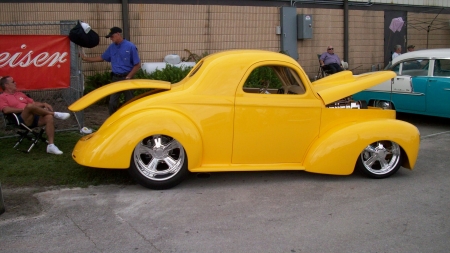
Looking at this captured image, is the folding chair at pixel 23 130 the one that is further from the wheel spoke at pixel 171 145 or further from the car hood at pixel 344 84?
the car hood at pixel 344 84

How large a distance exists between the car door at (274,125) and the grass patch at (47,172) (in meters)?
1.57

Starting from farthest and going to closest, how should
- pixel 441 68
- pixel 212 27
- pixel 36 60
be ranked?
pixel 212 27 → pixel 441 68 → pixel 36 60

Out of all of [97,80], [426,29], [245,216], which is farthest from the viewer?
[426,29]

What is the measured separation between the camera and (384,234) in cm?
496

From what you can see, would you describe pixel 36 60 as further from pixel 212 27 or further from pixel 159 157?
pixel 212 27

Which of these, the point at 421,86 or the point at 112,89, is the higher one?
the point at 112,89

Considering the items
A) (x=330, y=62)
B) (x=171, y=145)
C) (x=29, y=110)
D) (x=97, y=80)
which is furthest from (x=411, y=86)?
(x=29, y=110)

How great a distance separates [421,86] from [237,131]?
5.57 metres

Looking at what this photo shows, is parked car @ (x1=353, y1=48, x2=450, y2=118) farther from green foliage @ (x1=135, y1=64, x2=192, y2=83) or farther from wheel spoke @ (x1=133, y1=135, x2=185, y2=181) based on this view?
wheel spoke @ (x1=133, y1=135, x2=185, y2=181)

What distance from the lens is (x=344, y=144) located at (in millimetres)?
6531

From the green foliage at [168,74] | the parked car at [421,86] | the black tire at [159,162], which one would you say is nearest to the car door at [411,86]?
the parked car at [421,86]

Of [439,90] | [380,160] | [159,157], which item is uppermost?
[439,90]

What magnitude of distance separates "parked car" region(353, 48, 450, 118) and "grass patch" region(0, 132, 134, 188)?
18.6ft

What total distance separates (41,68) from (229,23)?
6.43m
